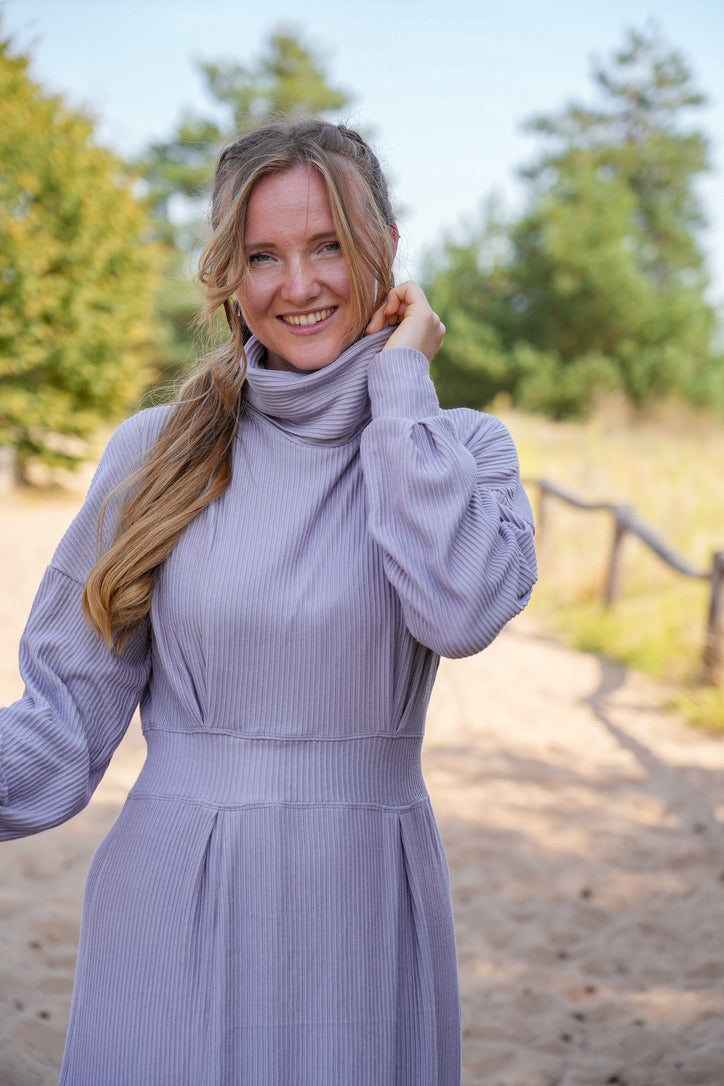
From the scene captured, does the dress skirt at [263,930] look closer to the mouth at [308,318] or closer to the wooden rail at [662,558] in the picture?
the mouth at [308,318]

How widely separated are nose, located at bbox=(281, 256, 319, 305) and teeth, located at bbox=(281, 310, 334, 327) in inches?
1.1

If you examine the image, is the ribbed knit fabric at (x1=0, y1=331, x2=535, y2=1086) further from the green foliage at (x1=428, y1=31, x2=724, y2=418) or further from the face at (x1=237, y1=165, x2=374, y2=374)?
the green foliage at (x1=428, y1=31, x2=724, y2=418)

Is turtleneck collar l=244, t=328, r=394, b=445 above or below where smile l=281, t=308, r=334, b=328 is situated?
below

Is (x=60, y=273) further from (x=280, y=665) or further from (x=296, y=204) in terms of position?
(x=280, y=665)

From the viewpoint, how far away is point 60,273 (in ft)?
48.9

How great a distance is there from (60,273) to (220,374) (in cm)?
1421

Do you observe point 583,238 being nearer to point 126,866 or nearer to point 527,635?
point 527,635

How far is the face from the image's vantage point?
64.7 inches

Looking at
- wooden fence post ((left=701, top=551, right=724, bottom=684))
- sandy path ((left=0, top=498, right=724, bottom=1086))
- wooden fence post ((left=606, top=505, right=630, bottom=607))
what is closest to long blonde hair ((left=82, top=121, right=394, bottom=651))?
sandy path ((left=0, top=498, right=724, bottom=1086))

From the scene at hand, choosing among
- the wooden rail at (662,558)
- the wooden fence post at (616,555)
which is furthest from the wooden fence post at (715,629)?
the wooden fence post at (616,555)

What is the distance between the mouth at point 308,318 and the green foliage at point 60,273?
1306cm

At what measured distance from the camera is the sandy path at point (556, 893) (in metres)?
3.19

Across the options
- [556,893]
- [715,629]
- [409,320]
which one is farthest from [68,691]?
[715,629]

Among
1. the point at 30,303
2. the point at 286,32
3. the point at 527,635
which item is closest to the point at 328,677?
the point at 527,635
